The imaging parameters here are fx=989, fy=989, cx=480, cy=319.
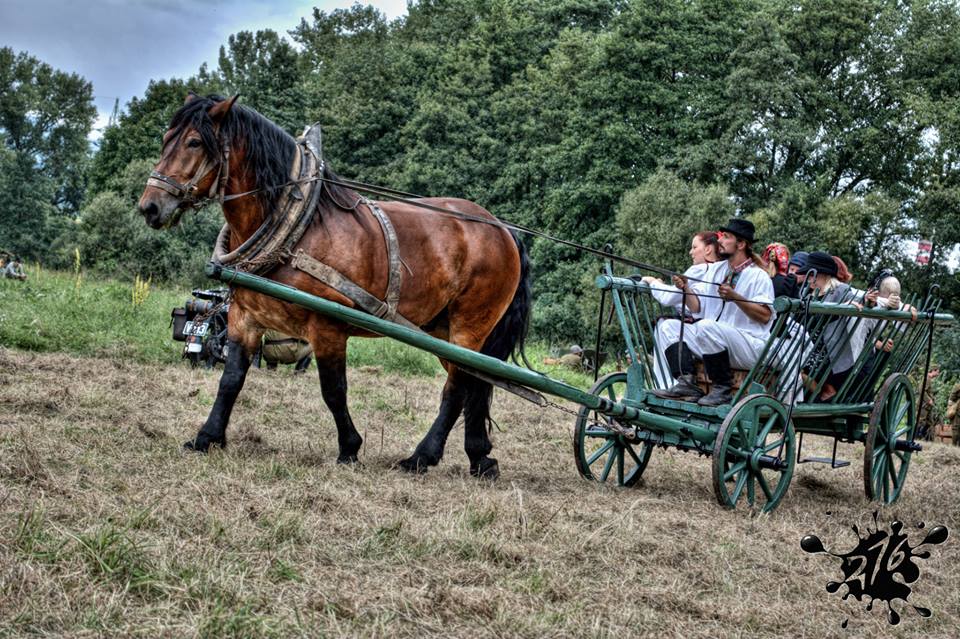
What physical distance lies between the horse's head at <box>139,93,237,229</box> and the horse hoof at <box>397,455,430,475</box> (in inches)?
76.4

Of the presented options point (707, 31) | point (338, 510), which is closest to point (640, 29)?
point (707, 31)

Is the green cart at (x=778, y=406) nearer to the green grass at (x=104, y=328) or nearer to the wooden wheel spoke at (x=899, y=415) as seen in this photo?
the wooden wheel spoke at (x=899, y=415)

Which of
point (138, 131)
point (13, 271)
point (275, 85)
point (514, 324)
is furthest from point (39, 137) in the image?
point (514, 324)

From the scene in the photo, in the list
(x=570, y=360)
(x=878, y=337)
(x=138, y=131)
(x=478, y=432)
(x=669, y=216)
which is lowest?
(x=570, y=360)

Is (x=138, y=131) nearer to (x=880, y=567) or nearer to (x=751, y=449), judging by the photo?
(x=751, y=449)

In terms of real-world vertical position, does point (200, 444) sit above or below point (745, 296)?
below

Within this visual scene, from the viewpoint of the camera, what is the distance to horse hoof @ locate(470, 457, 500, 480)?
616 cm

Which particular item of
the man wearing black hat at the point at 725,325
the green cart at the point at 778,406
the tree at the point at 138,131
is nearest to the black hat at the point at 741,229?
the man wearing black hat at the point at 725,325

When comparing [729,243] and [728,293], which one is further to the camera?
[729,243]

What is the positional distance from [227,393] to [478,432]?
1574 millimetres

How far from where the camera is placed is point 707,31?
1225 inches

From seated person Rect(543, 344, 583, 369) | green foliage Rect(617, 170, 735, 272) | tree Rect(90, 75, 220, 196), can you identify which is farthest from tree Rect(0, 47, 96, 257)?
seated person Rect(543, 344, 583, 369)

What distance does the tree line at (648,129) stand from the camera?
26828 millimetres

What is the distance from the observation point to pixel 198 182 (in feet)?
17.8
